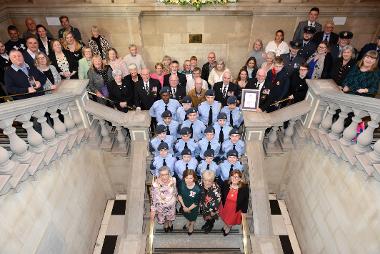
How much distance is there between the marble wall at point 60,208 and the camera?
4.29 metres

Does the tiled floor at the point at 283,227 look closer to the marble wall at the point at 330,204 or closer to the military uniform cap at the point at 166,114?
the marble wall at the point at 330,204

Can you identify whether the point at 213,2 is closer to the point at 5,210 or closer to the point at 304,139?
the point at 304,139

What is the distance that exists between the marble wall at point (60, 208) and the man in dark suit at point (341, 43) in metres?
5.95

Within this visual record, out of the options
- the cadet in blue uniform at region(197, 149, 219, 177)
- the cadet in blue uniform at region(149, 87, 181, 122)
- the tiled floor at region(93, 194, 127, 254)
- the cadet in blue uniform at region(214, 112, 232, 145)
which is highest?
the cadet in blue uniform at region(149, 87, 181, 122)

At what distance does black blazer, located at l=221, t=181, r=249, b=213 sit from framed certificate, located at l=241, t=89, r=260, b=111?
178 centimetres

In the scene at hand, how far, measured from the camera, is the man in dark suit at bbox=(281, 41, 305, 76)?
21.9 ft

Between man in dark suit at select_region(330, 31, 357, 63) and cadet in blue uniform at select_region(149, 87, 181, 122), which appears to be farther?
man in dark suit at select_region(330, 31, 357, 63)

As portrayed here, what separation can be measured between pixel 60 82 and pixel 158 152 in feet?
8.04

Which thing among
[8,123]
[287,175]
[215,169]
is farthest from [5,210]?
[287,175]

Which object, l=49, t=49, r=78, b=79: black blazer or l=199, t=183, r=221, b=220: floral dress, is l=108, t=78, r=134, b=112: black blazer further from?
l=199, t=183, r=221, b=220: floral dress

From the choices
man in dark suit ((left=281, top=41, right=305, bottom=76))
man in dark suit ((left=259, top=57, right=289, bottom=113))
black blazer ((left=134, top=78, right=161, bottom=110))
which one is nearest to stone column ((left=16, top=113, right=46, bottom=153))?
black blazer ((left=134, top=78, right=161, bottom=110))

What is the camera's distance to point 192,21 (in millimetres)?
9227

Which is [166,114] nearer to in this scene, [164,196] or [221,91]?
[221,91]

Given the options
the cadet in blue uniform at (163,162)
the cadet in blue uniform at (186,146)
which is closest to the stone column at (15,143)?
the cadet in blue uniform at (163,162)
